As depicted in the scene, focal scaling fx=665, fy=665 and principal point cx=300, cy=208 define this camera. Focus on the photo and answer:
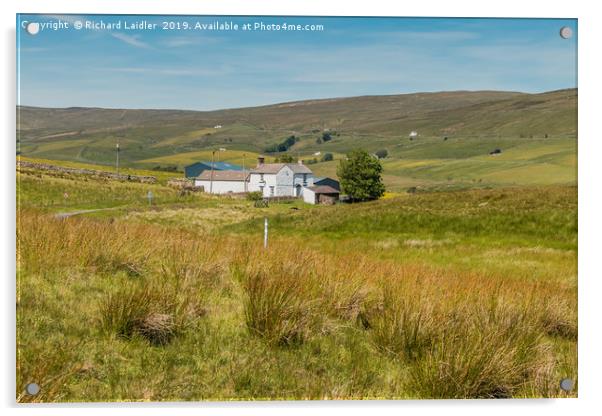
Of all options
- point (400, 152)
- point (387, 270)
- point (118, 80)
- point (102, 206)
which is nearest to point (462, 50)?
point (400, 152)

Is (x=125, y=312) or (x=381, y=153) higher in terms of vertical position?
(x=381, y=153)

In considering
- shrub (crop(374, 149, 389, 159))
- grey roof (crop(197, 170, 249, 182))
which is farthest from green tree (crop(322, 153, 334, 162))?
grey roof (crop(197, 170, 249, 182))

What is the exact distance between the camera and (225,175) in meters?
7.38

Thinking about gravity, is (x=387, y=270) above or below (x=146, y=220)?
below

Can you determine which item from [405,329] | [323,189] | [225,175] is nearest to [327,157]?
[323,189]

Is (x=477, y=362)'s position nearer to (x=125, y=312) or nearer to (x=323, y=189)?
(x=323, y=189)

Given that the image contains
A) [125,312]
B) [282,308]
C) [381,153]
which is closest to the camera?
[125,312]

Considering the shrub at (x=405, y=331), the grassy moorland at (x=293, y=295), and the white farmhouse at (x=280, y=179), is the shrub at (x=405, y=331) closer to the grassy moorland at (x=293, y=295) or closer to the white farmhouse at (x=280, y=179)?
the grassy moorland at (x=293, y=295)

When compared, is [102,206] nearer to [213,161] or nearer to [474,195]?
[213,161]

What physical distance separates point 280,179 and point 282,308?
1885 mm

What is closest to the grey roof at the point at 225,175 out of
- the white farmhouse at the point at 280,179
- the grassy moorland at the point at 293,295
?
the white farmhouse at the point at 280,179

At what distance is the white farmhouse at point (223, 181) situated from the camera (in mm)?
7379

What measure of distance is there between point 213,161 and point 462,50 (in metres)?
2.91

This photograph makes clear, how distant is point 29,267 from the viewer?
6574 millimetres
